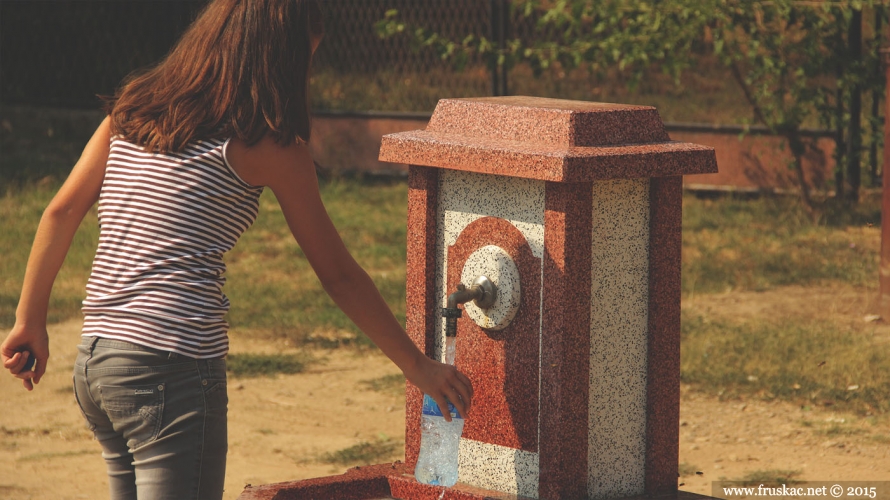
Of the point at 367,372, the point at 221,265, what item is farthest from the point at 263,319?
the point at 221,265

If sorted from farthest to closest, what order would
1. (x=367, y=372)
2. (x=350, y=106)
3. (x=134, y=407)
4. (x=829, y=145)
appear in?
(x=350, y=106) < (x=829, y=145) < (x=367, y=372) < (x=134, y=407)

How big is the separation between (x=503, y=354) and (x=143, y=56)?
8.85 meters

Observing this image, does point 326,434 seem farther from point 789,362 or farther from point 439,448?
point 789,362

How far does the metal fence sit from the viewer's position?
430 inches

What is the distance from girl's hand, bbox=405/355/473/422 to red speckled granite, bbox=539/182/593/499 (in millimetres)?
382

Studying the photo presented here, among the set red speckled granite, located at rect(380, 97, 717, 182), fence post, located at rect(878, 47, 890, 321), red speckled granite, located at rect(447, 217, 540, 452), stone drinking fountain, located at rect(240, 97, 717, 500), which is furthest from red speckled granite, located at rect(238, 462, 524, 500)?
fence post, located at rect(878, 47, 890, 321)

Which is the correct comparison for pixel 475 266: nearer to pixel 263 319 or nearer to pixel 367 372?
pixel 367 372

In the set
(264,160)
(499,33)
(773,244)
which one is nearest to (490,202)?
(264,160)

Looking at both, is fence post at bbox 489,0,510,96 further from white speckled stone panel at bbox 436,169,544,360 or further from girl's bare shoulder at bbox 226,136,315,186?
girl's bare shoulder at bbox 226,136,315,186

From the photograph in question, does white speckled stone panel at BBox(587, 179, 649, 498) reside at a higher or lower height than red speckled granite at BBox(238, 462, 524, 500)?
higher

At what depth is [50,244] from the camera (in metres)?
2.59

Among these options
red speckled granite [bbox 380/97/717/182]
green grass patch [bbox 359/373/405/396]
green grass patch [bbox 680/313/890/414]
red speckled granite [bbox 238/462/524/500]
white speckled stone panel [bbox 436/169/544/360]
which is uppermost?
red speckled granite [bbox 380/97/717/182]

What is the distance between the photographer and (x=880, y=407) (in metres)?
5.05

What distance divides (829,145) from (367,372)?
4334mm
